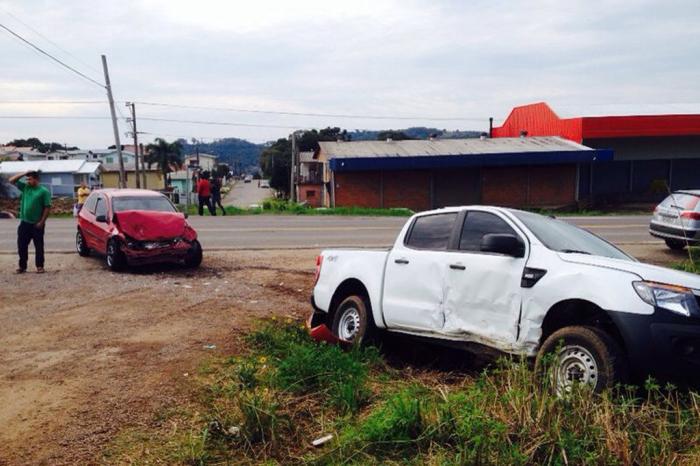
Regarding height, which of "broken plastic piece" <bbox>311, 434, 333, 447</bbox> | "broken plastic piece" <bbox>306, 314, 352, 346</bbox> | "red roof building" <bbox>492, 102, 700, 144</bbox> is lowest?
"broken plastic piece" <bbox>311, 434, 333, 447</bbox>

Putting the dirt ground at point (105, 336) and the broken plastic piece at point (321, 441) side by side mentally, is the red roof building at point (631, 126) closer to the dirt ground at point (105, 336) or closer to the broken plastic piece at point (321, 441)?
the dirt ground at point (105, 336)

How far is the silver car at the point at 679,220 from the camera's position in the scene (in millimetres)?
15258

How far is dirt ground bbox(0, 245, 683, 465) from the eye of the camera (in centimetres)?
552

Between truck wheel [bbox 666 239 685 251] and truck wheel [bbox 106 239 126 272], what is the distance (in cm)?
1209

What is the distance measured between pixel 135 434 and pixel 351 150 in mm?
40147

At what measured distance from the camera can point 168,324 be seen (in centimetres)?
903

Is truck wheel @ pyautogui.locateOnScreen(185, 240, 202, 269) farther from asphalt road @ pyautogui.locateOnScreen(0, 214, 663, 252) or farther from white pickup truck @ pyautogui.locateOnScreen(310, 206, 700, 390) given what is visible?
white pickup truck @ pyautogui.locateOnScreen(310, 206, 700, 390)

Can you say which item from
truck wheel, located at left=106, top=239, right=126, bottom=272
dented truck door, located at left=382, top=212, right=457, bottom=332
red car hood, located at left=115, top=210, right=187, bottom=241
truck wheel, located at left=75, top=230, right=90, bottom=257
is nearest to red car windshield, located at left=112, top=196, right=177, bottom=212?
red car hood, located at left=115, top=210, right=187, bottom=241

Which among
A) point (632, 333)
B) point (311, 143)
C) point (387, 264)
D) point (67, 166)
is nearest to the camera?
point (632, 333)

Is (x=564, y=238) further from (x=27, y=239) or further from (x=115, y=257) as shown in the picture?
(x=27, y=239)

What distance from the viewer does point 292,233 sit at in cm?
2138

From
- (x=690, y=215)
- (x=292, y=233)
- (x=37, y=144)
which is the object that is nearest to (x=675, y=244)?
(x=690, y=215)

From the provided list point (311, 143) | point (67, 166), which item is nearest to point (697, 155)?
point (311, 143)

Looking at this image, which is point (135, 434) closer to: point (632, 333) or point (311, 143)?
point (632, 333)
